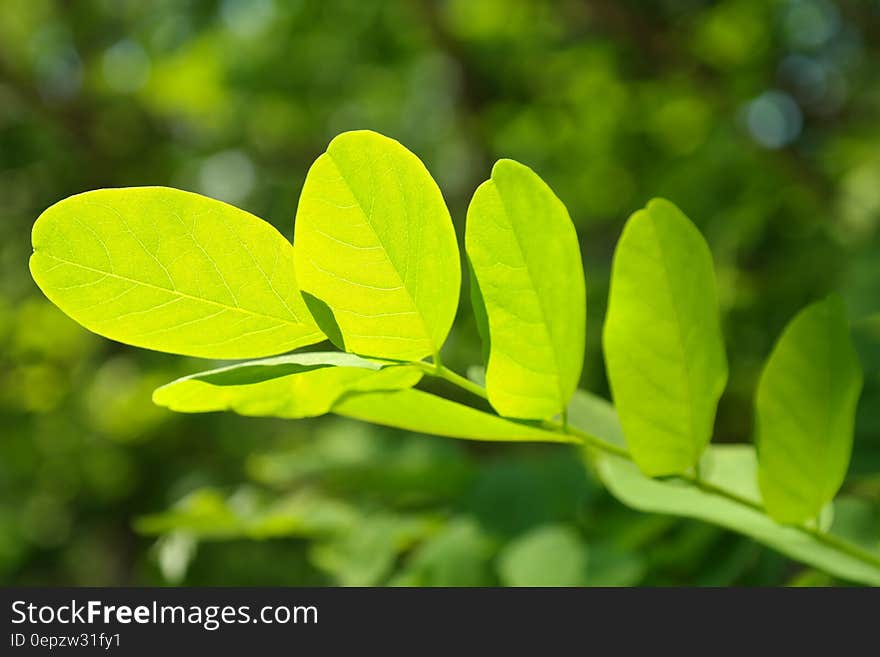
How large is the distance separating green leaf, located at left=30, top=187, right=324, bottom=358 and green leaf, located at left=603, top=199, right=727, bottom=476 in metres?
0.11

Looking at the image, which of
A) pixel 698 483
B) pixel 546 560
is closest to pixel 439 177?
pixel 546 560

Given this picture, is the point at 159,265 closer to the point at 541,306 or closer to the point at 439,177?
the point at 541,306

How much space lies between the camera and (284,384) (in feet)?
0.84

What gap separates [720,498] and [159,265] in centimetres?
23

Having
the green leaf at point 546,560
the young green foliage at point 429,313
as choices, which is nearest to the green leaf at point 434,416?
the young green foliage at point 429,313

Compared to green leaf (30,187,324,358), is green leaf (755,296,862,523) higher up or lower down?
lower down

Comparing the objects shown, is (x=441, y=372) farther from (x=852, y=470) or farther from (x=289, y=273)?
(x=852, y=470)

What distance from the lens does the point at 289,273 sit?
0.25 meters

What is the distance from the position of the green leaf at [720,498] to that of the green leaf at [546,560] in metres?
0.06

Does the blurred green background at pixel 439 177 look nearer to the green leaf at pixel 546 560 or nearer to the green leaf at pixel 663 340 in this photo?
the green leaf at pixel 546 560

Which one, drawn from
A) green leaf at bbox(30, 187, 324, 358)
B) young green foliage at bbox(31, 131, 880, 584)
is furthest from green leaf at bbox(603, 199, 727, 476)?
green leaf at bbox(30, 187, 324, 358)

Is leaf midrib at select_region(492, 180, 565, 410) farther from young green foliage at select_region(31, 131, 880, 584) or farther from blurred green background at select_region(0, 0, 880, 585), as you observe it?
blurred green background at select_region(0, 0, 880, 585)

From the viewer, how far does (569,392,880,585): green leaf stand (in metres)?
0.31

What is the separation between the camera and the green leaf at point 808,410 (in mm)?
283
